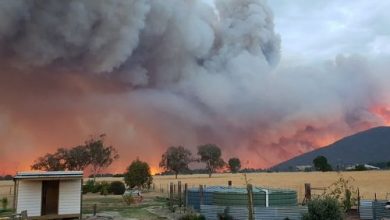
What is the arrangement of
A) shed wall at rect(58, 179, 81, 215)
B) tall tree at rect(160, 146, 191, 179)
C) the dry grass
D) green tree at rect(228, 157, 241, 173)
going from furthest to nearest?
green tree at rect(228, 157, 241, 173)
tall tree at rect(160, 146, 191, 179)
the dry grass
shed wall at rect(58, 179, 81, 215)

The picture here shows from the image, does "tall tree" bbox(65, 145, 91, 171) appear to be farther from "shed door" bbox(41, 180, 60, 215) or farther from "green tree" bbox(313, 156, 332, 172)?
"green tree" bbox(313, 156, 332, 172)

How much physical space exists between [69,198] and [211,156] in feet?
359

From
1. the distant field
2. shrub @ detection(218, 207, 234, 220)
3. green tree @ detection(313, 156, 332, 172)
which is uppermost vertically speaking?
green tree @ detection(313, 156, 332, 172)

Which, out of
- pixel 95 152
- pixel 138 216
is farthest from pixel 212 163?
pixel 138 216

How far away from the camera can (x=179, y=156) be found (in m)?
116

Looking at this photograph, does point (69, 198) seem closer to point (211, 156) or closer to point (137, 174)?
point (137, 174)

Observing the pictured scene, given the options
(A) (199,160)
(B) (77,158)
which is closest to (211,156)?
(A) (199,160)

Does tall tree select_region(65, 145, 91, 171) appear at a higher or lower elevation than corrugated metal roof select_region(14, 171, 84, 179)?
higher

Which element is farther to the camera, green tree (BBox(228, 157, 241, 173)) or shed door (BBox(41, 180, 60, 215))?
green tree (BBox(228, 157, 241, 173))

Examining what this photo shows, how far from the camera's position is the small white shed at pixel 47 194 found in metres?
24.1

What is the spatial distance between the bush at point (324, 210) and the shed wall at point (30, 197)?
14.3 m

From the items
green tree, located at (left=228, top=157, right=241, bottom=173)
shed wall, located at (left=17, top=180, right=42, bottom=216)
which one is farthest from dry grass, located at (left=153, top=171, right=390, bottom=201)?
green tree, located at (left=228, top=157, right=241, bottom=173)

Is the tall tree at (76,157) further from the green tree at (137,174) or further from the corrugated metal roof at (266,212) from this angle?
the corrugated metal roof at (266,212)

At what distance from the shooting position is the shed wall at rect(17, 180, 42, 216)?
24078 millimetres
